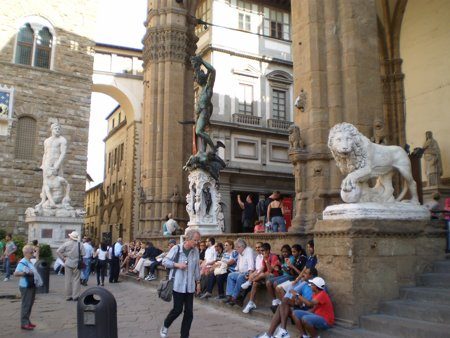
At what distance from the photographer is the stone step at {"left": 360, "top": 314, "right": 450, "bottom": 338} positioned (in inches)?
209

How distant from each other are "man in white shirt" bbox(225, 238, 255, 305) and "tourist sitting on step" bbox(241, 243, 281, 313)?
36 cm

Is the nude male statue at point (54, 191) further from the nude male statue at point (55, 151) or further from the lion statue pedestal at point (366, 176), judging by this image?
the lion statue pedestal at point (366, 176)

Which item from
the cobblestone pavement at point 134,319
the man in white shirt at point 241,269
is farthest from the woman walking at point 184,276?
the man in white shirt at point 241,269

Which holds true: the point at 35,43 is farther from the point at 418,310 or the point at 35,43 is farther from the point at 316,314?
the point at 418,310

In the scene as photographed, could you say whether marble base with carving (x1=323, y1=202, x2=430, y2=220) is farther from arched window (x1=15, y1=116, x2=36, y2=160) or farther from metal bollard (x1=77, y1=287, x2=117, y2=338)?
arched window (x1=15, y1=116, x2=36, y2=160)

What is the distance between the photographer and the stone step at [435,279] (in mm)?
6480

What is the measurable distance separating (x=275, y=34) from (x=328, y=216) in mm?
24067

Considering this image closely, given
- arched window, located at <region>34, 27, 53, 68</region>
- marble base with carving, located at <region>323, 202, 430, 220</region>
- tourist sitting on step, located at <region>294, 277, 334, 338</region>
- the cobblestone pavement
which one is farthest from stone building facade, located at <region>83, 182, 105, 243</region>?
tourist sitting on step, located at <region>294, 277, 334, 338</region>

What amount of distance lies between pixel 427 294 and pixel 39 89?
23.8 meters

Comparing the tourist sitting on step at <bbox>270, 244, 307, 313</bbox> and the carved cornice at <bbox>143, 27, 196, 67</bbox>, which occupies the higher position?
the carved cornice at <bbox>143, 27, 196, 67</bbox>

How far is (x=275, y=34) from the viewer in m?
29.1

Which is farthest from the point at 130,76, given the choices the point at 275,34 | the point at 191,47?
the point at 191,47

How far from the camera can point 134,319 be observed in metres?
8.43

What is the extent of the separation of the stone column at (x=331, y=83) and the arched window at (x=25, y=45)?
19989 mm
